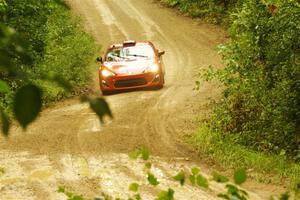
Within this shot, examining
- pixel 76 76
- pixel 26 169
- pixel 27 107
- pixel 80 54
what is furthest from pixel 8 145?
pixel 27 107

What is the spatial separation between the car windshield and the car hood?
0.89 feet

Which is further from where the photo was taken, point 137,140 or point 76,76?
point 76,76

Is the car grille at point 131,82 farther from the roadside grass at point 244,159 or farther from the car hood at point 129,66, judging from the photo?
the roadside grass at point 244,159

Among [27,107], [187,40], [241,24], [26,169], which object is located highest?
[27,107]

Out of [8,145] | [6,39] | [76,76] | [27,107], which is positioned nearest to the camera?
[27,107]

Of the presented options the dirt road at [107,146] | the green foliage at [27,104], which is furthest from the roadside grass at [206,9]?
the green foliage at [27,104]

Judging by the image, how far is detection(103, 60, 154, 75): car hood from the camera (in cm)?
1702

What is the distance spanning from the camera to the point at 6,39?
3.81 ft

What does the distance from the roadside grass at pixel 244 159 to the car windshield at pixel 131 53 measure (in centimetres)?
572

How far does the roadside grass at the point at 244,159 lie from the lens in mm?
9789

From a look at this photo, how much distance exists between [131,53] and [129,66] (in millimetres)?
629

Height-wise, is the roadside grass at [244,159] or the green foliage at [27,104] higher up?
the green foliage at [27,104]

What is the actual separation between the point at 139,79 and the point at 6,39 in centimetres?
1592

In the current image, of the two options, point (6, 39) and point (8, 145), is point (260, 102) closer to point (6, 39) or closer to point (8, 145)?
point (8, 145)
